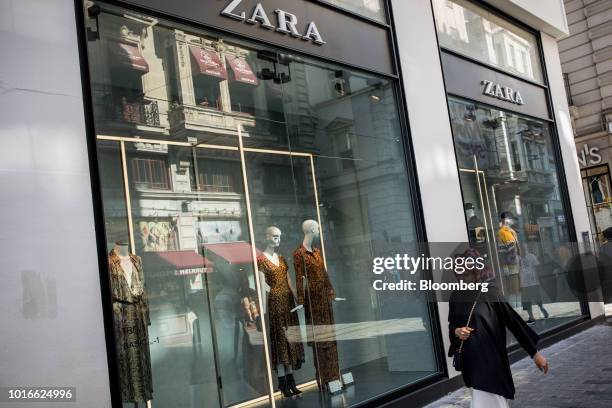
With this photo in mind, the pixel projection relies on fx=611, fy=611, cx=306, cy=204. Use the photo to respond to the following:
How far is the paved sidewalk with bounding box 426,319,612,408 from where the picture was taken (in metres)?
6.11

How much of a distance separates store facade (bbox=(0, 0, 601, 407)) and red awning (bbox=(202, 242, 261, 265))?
0.02m

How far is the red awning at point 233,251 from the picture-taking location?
5.43 meters

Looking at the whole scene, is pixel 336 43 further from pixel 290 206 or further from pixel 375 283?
pixel 375 283

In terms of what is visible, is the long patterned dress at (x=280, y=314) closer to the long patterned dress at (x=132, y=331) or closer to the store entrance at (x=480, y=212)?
the long patterned dress at (x=132, y=331)

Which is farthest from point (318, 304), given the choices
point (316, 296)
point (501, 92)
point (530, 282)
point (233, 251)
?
point (501, 92)

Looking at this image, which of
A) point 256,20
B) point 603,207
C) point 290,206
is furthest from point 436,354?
point 603,207

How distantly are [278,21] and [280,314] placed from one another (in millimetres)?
3071

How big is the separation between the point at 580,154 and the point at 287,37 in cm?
2057

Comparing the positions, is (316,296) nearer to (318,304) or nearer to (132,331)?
(318,304)

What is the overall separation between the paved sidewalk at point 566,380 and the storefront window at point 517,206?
106 centimetres

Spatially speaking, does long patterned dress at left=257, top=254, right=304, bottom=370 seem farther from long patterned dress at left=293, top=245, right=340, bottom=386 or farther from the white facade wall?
the white facade wall

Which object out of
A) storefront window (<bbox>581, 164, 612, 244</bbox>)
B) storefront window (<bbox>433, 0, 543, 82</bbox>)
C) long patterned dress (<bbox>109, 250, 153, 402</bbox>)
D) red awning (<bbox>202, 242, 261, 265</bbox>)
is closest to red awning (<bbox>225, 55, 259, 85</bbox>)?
red awning (<bbox>202, 242, 261, 265</bbox>)

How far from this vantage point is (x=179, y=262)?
5160mm

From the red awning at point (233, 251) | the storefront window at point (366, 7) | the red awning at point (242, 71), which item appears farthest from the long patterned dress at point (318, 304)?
the storefront window at point (366, 7)
